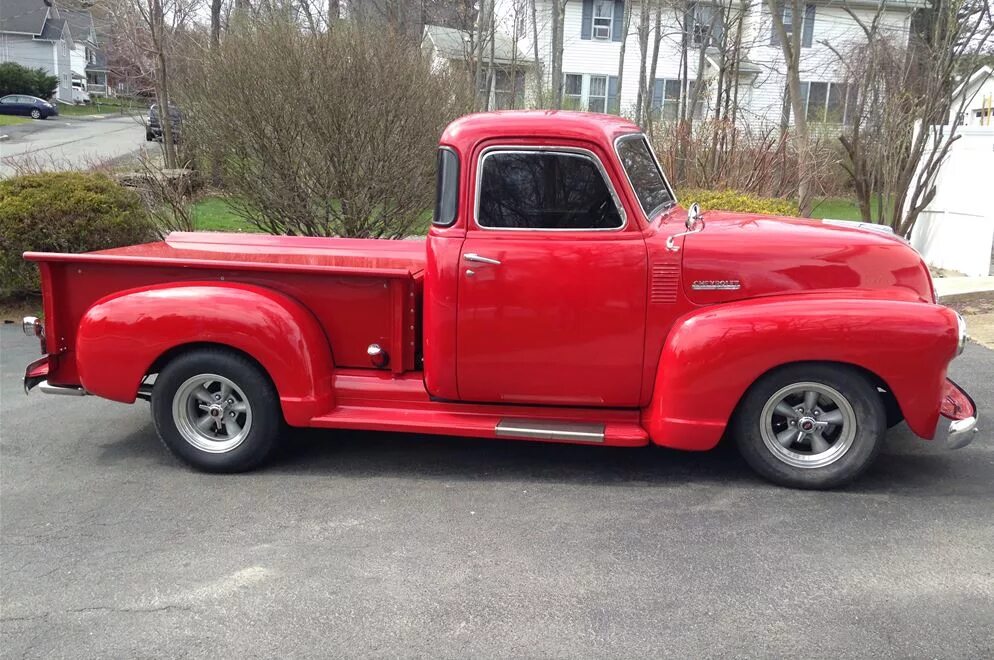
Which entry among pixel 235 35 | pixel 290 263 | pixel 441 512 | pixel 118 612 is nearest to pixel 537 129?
pixel 290 263

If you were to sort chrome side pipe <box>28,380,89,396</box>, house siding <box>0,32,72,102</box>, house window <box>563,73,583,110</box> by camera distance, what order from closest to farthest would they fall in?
chrome side pipe <box>28,380,89,396</box>
house window <box>563,73,583,110</box>
house siding <box>0,32,72,102</box>

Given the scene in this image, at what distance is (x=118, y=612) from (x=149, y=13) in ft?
56.4

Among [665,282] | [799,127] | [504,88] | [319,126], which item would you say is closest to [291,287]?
[665,282]

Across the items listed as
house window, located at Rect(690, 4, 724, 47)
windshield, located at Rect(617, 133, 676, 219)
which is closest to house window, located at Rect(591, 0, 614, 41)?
house window, located at Rect(690, 4, 724, 47)

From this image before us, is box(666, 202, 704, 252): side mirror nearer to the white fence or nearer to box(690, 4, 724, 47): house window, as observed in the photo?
the white fence

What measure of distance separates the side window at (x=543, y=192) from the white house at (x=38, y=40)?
57769mm

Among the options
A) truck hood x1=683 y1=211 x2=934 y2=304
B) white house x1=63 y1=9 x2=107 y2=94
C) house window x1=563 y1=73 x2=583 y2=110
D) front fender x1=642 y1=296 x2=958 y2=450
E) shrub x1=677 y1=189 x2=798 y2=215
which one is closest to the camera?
front fender x1=642 y1=296 x2=958 y2=450

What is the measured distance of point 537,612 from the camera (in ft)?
10.7

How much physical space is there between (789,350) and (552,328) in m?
1.19

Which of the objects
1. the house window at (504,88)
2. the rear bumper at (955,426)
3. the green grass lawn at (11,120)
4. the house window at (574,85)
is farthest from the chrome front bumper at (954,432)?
the green grass lawn at (11,120)

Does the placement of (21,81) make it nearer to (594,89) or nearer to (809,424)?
(594,89)

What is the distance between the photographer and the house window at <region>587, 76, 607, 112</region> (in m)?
30.7

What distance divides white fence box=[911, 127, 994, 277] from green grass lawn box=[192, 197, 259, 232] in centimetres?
952

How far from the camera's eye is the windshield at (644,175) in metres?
4.51
